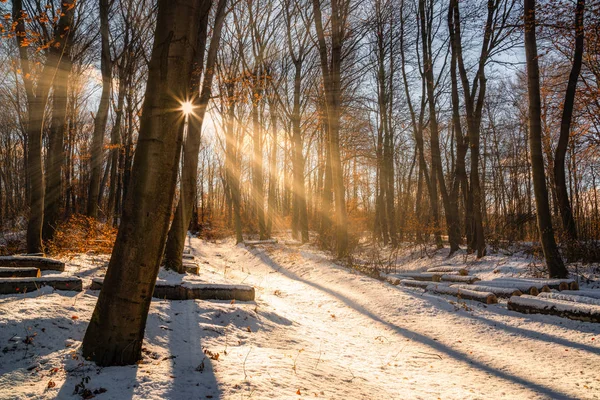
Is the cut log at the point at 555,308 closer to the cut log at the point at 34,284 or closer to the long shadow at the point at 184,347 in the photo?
the long shadow at the point at 184,347

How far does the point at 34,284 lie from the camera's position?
13.7 ft

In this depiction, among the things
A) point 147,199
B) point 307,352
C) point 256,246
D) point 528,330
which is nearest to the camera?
point 147,199

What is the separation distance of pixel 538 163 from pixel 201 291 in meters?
7.41

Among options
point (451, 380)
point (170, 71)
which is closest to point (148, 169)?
point (170, 71)

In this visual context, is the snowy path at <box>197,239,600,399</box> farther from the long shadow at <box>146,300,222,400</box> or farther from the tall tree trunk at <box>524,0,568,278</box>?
the tall tree trunk at <box>524,0,568,278</box>

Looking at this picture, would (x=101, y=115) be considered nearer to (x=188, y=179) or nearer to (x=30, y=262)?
(x=188, y=179)

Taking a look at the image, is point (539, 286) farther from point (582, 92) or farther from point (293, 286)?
point (582, 92)

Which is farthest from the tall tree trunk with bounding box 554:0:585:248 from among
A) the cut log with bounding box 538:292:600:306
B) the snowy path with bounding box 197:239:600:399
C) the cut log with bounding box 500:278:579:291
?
the snowy path with bounding box 197:239:600:399

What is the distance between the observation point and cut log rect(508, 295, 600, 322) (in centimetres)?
491

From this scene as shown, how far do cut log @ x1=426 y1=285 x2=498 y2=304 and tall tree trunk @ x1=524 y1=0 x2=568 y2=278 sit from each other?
2221 mm

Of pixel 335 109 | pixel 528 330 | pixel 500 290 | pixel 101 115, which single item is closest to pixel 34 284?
pixel 528 330

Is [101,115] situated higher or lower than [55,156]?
higher

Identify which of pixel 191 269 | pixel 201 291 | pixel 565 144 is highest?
pixel 565 144

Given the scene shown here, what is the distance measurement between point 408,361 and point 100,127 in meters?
11.3
